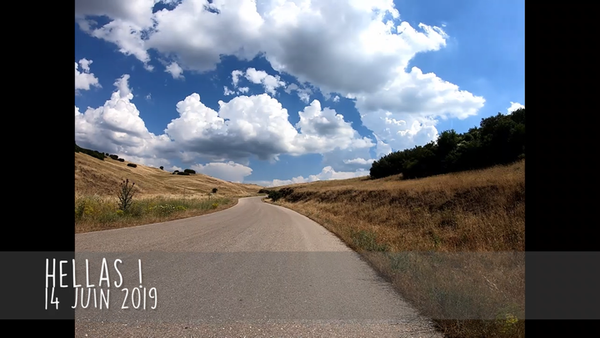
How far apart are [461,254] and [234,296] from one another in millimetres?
6985

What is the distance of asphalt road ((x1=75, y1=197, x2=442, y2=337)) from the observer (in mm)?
4023

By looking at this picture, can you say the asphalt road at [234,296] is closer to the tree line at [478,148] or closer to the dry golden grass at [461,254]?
the dry golden grass at [461,254]

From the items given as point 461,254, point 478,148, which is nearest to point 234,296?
point 461,254

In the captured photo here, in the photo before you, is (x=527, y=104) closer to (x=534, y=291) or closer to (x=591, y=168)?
(x=591, y=168)

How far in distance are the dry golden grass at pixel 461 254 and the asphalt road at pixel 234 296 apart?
1.49 ft

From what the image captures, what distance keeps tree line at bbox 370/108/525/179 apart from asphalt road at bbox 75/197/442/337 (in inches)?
1203

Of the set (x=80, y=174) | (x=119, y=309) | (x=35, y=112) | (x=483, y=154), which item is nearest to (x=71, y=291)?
(x=35, y=112)

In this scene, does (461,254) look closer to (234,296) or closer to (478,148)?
(234,296)

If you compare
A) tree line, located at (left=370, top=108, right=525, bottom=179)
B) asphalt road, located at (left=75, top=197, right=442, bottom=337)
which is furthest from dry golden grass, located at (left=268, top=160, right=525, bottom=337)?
tree line, located at (left=370, top=108, right=525, bottom=179)

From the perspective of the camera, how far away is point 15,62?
141 cm

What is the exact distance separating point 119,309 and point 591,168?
5204 millimetres

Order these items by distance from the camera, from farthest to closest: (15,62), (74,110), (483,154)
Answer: (483,154) → (74,110) → (15,62)

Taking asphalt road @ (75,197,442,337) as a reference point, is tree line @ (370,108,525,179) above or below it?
above

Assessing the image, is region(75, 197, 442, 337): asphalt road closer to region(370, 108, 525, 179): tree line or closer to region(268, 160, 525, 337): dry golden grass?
region(268, 160, 525, 337): dry golden grass
